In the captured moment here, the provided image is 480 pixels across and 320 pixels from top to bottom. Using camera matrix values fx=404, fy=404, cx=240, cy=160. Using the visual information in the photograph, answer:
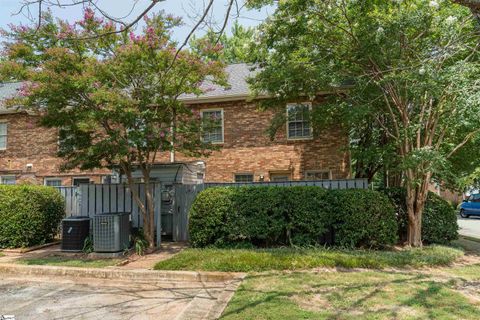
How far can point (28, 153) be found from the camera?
1848 centimetres

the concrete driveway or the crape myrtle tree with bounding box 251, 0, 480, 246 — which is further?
the crape myrtle tree with bounding box 251, 0, 480, 246

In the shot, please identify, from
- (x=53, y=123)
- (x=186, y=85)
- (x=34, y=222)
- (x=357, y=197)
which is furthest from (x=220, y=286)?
(x=34, y=222)

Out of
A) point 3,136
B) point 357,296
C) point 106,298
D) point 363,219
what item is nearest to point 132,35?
point 106,298

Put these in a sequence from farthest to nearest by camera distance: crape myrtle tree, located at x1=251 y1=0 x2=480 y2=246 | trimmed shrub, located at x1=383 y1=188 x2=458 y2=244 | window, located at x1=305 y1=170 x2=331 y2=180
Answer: window, located at x1=305 y1=170 x2=331 y2=180 → trimmed shrub, located at x1=383 y1=188 x2=458 y2=244 → crape myrtle tree, located at x1=251 y1=0 x2=480 y2=246

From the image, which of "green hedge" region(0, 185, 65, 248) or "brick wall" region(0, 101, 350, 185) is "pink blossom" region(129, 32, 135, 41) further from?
"brick wall" region(0, 101, 350, 185)

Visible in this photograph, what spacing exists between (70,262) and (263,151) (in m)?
9.13

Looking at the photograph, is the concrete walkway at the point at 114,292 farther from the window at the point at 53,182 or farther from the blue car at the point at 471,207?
the blue car at the point at 471,207

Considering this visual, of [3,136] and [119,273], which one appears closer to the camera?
[119,273]

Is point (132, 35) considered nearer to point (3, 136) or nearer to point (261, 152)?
point (261, 152)

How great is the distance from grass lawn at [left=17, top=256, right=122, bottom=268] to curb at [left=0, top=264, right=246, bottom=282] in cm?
31

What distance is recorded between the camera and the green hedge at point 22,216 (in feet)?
33.7

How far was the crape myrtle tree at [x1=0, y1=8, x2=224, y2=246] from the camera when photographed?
28.3 feet

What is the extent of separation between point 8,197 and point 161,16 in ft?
19.7

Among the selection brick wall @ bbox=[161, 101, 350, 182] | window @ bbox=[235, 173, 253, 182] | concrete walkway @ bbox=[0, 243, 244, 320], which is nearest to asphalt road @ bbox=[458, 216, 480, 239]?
brick wall @ bbox=[161, 101, 350, 182]
